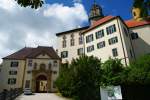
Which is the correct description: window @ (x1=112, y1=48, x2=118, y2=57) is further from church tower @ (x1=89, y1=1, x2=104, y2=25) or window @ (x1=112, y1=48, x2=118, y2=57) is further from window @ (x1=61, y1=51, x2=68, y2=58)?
church tower @ (x1=89, y1=1, x2=104, y2=25)

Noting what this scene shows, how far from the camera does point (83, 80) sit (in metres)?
25.4

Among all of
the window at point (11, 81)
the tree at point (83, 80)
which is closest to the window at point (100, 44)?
the tree at point (83, 80)

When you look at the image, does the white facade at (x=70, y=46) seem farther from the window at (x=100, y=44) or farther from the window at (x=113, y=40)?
the window at (x=113, y=40)

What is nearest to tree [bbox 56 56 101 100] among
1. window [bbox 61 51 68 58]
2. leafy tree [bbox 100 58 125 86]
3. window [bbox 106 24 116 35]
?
leafy tree [bbox 100 58 125 86]

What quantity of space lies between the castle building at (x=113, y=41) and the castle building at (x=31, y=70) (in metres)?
4.42

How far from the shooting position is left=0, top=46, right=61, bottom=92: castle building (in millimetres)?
50844

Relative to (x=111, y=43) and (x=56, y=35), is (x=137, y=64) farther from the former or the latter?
(x=56, y=35)

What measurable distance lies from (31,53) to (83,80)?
111ft

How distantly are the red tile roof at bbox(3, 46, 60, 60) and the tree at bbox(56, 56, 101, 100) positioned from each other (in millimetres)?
27504

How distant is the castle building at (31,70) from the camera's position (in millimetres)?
50844

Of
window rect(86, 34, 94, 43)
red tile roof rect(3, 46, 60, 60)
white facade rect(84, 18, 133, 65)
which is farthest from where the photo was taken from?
red tile roof rect(3, 46, 60, 60)

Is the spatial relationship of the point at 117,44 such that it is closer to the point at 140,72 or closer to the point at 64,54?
the point at 140,72

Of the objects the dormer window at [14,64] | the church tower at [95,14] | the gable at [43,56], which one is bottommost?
the dormer window at [14,64]

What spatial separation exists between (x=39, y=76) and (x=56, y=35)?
587 inches
